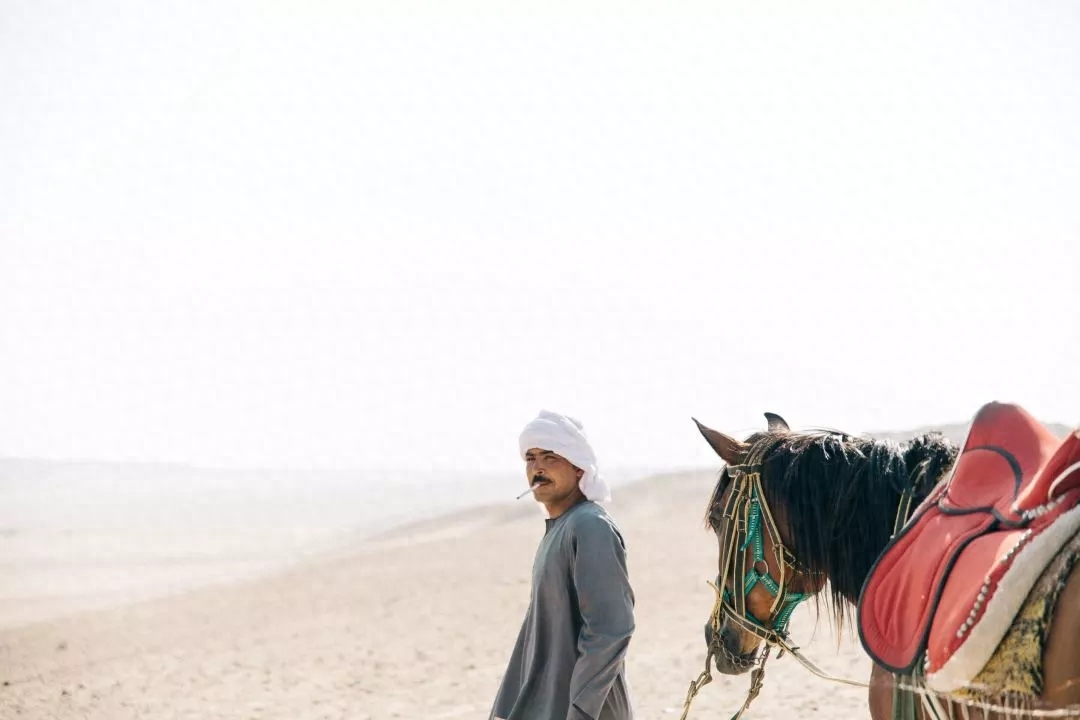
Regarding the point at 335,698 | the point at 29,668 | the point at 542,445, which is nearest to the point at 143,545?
the point at 29,668

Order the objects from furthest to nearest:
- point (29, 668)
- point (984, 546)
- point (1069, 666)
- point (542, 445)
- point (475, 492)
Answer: point (475, 492) → point (29, 668) → point (542, 445) → point (984, 546) → point (1069, 666)

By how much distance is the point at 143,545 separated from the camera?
40.1m

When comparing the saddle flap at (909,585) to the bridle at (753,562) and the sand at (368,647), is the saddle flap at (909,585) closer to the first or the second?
the bridle at (753,562)

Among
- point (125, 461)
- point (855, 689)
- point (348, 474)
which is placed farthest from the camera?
point (348, 474)

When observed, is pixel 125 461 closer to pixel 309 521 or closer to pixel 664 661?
pixel 309 521

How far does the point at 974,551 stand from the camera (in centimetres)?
264

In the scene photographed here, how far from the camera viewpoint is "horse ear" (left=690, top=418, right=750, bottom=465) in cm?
368

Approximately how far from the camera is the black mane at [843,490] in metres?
3.33

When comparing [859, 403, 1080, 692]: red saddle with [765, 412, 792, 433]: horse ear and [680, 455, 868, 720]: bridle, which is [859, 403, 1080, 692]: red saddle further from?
[765, 412, 792, 433]: horse ear

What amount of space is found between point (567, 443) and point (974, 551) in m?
1.41

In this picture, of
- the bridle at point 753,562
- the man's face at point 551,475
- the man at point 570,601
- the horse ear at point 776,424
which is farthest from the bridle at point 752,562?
the man's face at point 551,475

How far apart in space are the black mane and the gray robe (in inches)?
23.4

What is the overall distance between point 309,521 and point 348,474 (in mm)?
99035

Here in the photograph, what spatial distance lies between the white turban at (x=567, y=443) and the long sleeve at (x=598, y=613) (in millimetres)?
217
